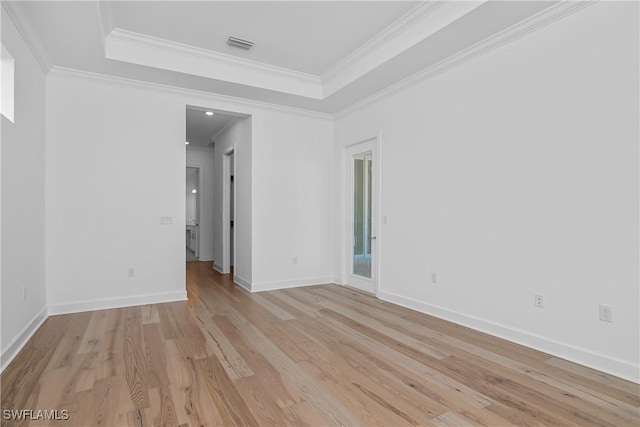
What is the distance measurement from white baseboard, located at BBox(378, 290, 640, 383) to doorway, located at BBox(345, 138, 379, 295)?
107 centimetres

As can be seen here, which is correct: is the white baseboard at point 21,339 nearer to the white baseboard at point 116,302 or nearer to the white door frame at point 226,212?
the white baseboard at point 116,302

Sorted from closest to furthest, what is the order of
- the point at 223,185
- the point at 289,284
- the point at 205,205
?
1. the point at 289,284
2. the point at 223,185
3. the point at 205,205

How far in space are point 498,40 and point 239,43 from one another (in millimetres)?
2612

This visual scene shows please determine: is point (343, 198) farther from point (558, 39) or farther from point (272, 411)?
point (272, 411)

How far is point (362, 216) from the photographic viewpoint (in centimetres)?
514

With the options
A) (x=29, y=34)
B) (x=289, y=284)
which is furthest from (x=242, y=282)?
(x=29, y=34)

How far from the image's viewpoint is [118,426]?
183 centimetres

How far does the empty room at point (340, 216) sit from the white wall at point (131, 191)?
3cm

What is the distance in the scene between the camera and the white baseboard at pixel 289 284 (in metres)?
5.02

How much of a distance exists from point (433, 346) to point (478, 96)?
241 cm

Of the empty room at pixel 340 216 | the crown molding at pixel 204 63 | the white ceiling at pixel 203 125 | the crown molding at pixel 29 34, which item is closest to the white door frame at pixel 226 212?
the white ceiling at pixel 203 125

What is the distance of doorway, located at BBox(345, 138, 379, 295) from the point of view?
483cm

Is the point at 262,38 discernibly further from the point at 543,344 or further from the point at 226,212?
the point at 543,344

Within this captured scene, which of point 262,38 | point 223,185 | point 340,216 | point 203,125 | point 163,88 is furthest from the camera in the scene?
point 223,185
